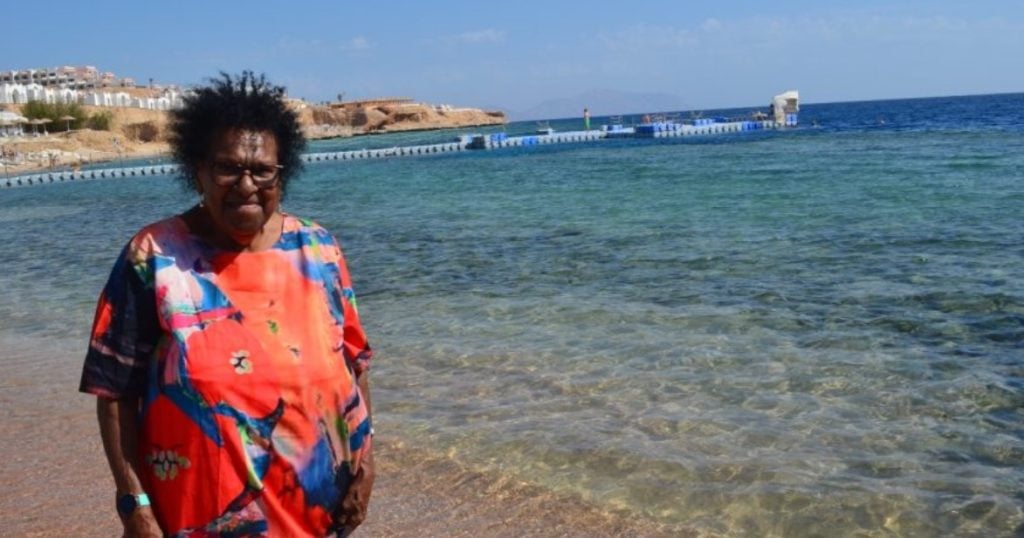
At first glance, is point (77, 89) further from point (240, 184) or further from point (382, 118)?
point (240, 184)

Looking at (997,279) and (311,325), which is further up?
(311,325)

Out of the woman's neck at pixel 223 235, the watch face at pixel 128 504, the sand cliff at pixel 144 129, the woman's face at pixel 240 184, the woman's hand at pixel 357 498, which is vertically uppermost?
the sand cliff at pixel 144 129

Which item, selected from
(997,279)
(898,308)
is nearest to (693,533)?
(898,308)

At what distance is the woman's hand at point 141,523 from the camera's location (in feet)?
6.97

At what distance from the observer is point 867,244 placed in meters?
11.5

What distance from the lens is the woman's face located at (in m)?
2.19

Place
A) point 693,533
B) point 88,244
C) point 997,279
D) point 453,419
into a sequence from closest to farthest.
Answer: point 693,533 < point 453,419 < point 997,279 < point 88,244

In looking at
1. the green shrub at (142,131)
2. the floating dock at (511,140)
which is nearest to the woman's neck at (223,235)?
the floating dock at (511,140)

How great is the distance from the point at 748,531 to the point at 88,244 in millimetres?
15439

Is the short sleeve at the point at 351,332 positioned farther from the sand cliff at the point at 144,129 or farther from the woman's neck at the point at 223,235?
the sand cliff at the point at 144,129

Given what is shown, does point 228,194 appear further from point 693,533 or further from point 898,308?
point 898,308

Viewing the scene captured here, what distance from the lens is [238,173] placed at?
2.22m

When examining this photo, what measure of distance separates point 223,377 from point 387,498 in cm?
258

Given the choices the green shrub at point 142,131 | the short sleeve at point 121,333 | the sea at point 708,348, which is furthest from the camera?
the green shrub at point 142,131
